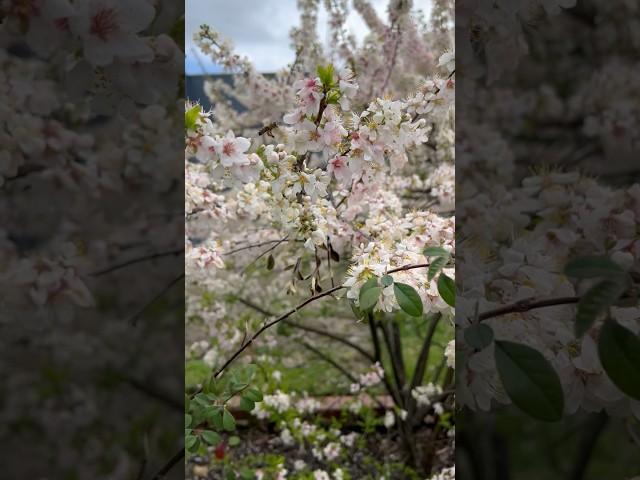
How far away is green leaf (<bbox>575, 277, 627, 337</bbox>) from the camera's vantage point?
1.21ft

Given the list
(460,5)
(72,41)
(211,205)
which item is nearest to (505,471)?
(460,5)

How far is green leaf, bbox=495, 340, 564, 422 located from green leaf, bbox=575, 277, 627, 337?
0.05 m

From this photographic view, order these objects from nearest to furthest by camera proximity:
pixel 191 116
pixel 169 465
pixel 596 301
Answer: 1. pixel 596 301
2. pixel 169 465
3. pixel 191 116

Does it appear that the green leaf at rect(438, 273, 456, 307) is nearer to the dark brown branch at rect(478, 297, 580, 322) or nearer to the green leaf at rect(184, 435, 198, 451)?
the dark brown branch at rect(478, 297, 580, 322)

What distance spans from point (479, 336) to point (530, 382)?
0.05m

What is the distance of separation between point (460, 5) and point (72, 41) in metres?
0.33

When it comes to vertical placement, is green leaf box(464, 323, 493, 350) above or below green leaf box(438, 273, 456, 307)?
below

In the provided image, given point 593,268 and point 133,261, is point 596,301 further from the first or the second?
point 133,261

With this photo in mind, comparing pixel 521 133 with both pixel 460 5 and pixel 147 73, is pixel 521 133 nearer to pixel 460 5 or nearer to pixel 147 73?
pixel 460 5

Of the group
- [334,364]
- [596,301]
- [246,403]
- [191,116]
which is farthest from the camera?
[334,364]

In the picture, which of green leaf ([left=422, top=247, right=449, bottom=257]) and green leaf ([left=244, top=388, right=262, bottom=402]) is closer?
green leaf ([left=422, top=247, right=449, bottom=257])

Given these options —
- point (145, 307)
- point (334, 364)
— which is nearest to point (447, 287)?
point (145, 307)

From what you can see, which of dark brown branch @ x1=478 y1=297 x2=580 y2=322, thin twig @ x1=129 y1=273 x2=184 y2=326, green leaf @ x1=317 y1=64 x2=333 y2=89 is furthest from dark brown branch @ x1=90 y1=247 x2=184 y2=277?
green leaf @ x1=317 y1=64 x2=333 y2=89

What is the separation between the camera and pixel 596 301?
1.22 feet
